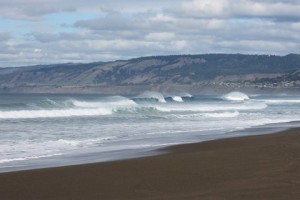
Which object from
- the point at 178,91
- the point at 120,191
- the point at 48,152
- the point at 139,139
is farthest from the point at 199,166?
the point at 178,91

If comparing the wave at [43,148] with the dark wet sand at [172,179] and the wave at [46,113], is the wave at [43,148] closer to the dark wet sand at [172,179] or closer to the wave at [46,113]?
the dark wet sand at [172,179]

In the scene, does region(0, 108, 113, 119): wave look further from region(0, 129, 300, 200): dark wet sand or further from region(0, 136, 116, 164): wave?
region(0, 129, 300, 200): dark wet sand

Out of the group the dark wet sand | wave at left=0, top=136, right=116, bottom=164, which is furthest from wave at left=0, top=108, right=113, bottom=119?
the dark wet sand

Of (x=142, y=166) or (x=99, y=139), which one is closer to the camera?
(x=142, y=166)

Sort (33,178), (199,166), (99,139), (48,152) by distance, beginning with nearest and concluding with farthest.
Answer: (33,178) < (199,166) < (48,152) < (99,139)

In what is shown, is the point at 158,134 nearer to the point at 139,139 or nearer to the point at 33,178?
the point at 139,139

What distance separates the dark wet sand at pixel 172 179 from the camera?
32.4 feet

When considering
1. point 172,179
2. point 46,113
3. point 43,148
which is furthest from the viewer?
point 46,113

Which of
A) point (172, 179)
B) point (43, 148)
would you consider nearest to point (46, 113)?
point (43, 148)

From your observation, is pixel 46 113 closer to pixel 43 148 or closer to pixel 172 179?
pixel 43 148

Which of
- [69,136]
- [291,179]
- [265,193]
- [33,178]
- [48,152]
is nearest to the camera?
[265,193]

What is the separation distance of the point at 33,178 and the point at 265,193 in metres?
4.51

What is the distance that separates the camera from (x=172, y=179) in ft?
37.3

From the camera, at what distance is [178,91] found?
559 ft
